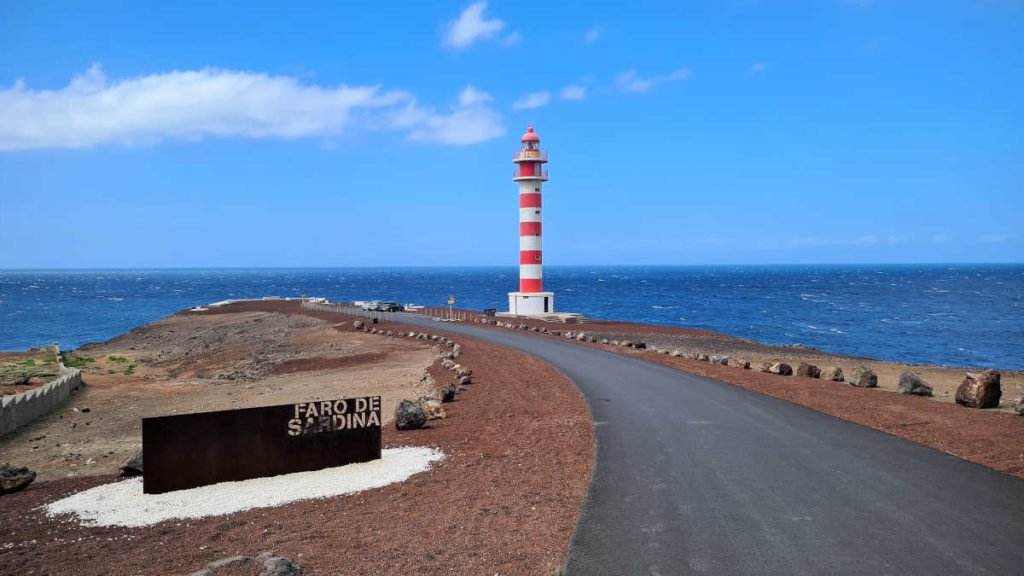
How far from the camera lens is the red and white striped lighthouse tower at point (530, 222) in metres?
49.7

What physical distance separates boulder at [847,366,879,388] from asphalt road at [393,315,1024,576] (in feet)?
20.7

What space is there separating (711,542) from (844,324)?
214 feet

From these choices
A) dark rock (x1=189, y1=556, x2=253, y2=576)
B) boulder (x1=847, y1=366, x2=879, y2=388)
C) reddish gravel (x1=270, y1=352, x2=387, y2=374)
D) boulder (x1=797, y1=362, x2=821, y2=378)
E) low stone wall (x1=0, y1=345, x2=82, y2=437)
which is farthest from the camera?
reddish gravel (x1=270, y1=352, x2=387, y2=374)

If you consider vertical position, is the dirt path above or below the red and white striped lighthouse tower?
below

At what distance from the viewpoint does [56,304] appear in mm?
106938

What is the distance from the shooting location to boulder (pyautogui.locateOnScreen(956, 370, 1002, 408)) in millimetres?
16844

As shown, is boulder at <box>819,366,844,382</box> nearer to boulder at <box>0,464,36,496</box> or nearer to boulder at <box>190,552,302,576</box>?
boulder at <box>190,552,302,576</box>

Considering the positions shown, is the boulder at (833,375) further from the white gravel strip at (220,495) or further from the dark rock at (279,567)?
the dark rock at (279,567)

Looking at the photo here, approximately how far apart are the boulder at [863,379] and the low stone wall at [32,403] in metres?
23.9

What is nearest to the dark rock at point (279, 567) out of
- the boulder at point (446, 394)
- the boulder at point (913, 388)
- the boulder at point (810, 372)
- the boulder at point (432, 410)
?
the boulder at point (432, 410)

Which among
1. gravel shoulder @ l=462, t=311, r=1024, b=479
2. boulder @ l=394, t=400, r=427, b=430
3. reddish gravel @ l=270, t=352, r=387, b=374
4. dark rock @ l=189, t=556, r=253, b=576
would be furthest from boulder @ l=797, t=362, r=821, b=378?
dark rock @ l=189, t=556, r=253, b=576

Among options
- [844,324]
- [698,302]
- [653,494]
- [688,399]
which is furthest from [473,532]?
[698,302]

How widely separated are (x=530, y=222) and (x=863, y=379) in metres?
31.1

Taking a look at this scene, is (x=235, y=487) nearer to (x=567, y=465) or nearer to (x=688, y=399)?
(x=567, y=465)
